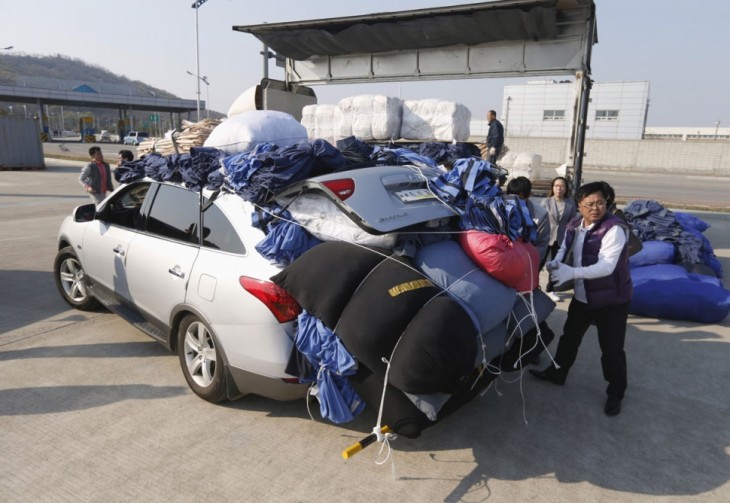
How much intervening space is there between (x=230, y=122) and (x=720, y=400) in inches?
183

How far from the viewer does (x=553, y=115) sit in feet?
167

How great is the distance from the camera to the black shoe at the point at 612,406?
362 cm

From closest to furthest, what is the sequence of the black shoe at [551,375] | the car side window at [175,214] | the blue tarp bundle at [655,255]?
the car side window at [175,214] → the black shoe at [551,375] → the blue tarp bundle at [655,255]

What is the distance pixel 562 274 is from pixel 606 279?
0.31 meters

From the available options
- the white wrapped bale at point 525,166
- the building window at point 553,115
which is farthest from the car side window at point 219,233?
the building window at point 553,115

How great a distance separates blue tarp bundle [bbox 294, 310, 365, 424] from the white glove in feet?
5.74

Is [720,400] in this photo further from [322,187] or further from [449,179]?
[322,187]

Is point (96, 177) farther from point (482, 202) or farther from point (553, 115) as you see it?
point (553, 115)

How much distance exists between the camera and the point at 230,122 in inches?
174

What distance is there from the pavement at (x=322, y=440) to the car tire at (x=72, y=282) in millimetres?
584

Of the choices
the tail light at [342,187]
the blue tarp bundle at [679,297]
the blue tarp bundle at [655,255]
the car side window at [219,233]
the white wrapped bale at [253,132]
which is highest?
the white wrapped bale at [253,132]

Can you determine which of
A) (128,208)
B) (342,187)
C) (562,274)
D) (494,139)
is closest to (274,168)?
(342,187)

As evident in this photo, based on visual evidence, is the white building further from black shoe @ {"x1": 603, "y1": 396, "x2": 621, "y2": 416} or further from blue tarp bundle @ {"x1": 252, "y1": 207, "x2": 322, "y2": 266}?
blue tarp bundle @ {"x1": 252, "y1": 207, "x2": 322, "y2": 266}

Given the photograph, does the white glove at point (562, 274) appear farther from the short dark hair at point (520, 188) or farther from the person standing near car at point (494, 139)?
the person standing near car at point (494, 139)
